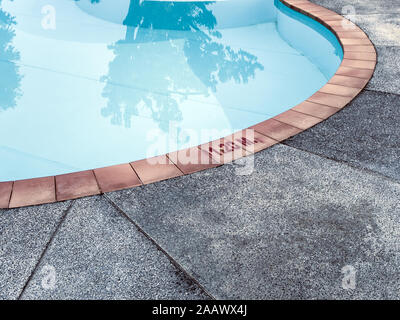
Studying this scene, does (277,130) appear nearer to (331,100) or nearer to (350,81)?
(331,100)

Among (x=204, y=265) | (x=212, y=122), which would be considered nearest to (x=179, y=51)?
(x=212, y=122)

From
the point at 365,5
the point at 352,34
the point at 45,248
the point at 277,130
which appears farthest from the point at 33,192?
the point at 365,5

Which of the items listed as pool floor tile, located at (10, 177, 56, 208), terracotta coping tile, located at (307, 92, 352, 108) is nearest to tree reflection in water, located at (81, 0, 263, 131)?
terracotta coping tile, located at (307, 92, 352, 108)

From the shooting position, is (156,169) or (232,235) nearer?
(232,235)

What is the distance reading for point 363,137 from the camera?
3143 millimetres

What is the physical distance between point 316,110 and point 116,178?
2012mm

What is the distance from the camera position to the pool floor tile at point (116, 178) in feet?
8.81

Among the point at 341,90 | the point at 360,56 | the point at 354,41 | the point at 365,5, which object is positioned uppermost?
the point at 365,5

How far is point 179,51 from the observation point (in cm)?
657

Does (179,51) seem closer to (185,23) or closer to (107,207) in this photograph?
(185,23)

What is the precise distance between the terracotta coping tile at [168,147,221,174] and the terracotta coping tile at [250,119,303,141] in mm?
616

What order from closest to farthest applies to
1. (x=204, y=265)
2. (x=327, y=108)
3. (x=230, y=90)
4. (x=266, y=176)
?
(x=204, y=265), (x=266, y=176), (x=327, y=108), (x=230, y=90)

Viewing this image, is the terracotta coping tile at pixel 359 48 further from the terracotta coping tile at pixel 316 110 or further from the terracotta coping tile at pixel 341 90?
the terracotta coping tile at pixel 316 110

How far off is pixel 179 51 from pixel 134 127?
7.68ft
